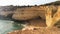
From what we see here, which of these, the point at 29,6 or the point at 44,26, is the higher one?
the point at 29,6

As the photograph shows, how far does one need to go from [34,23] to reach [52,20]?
14cm

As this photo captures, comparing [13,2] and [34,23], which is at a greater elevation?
[13,2]

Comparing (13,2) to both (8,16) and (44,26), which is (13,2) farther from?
(44,26)

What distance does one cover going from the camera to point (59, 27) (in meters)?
1.01

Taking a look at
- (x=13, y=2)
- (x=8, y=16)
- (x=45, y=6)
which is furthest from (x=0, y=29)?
(x=45, y=6)

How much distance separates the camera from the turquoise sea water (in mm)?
1008

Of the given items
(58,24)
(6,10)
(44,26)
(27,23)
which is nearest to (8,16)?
(6,10)

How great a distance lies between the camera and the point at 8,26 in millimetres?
1022

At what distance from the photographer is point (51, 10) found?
1064 mm

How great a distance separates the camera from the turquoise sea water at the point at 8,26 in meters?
1.01

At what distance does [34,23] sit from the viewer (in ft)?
3.42

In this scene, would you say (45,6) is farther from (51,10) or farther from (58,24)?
(58,24)

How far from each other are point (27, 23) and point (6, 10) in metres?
0.20

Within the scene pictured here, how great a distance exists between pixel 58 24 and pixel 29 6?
27 cm
